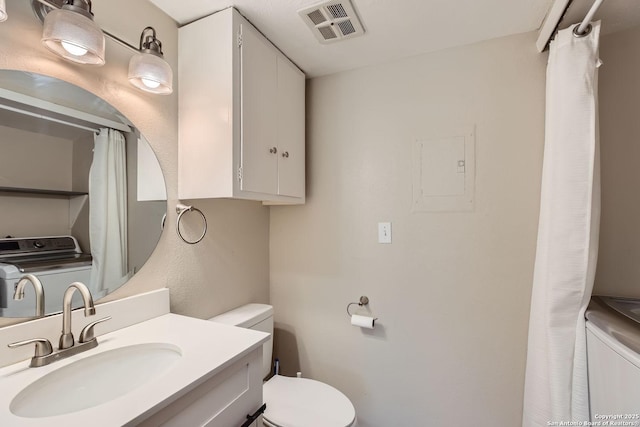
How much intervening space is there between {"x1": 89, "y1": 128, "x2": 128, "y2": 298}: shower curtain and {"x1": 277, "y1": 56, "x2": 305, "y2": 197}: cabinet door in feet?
2.27

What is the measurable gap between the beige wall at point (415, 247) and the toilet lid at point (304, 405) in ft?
1.13

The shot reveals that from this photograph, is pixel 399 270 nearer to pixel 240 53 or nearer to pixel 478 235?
pixel 478 235

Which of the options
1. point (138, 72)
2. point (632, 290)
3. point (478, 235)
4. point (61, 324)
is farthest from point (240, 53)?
point (632, 290)

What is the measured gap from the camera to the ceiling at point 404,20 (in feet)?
3.93

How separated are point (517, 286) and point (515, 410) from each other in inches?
23.6

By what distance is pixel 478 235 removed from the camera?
1478 millimetres

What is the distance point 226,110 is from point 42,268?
2.72ft

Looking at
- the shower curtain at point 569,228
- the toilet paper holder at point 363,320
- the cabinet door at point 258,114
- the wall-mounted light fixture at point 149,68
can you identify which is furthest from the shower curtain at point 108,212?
the shower curtain at point 569,228

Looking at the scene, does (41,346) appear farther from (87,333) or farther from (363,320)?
(363,320)

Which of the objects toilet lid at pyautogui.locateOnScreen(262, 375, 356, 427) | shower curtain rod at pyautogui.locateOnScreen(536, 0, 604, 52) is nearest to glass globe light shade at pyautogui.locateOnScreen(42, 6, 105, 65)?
toilet lid at pyautogui.locateOnScreen(262, 375, 356, 427)

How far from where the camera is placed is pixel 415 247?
160cm

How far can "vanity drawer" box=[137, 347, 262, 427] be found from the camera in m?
0.71

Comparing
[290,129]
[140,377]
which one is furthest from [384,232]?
[140,377]

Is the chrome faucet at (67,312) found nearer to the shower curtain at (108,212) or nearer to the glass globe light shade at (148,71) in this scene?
the shower curtain at (108,212)
